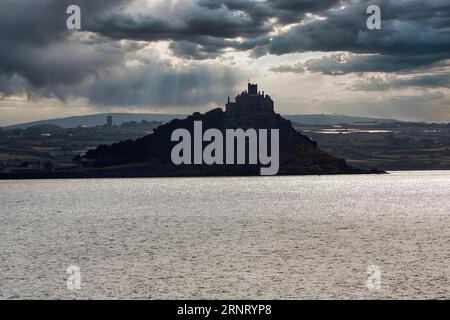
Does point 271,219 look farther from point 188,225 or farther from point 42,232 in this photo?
point 42,232

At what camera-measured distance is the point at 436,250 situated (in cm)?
11125

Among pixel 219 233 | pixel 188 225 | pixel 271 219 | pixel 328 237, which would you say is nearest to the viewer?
pixel 328 237

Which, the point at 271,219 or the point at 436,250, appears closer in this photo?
the point at 436,250
